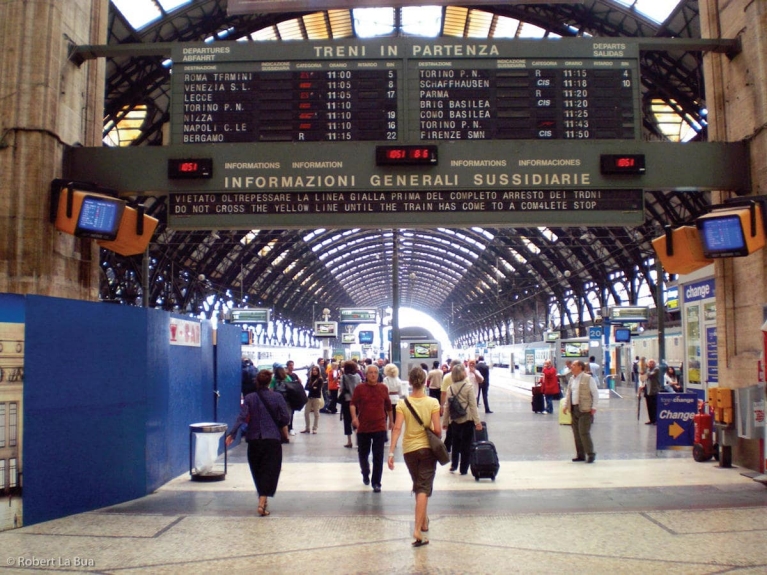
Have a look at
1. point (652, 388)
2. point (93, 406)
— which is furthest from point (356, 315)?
point (93, 406)

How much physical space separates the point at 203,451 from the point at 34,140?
4.44 metres

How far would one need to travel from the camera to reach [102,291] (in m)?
33.7

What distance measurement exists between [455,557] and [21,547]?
3.65m

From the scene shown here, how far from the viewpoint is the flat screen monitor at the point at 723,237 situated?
28.3 feet

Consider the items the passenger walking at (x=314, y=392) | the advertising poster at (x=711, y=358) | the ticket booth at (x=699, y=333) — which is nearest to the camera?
the advertising poster at (x=711, y=358)

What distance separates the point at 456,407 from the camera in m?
9.96

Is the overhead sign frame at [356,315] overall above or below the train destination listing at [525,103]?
below

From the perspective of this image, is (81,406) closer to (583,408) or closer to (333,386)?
(583,408)

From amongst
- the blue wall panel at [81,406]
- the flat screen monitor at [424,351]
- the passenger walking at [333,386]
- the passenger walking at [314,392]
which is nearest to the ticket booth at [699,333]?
the passenger walking at [314,392]

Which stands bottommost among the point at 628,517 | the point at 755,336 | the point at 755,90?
the point at 628,517

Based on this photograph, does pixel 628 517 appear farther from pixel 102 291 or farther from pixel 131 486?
pixel 102 291

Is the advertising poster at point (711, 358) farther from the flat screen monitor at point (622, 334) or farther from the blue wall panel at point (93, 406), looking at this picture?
the flat screen monitor at point (622, 334)

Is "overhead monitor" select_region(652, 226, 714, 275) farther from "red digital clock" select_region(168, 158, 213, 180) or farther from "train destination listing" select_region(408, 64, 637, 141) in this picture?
"red digital clock" select_region(168, 158, 213, 180)

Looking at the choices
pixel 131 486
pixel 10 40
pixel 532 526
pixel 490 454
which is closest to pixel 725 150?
pixel 490 454
